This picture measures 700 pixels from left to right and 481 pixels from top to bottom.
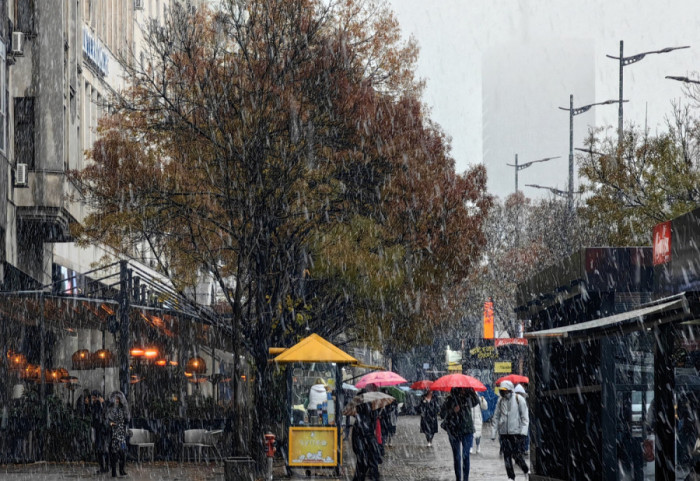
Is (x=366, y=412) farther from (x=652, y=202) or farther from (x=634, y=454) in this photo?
(x=652, y=202)

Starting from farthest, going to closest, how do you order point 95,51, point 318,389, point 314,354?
point 95,51 → point 318,389 → point 314,354

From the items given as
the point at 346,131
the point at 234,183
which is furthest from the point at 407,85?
the point at 234,183

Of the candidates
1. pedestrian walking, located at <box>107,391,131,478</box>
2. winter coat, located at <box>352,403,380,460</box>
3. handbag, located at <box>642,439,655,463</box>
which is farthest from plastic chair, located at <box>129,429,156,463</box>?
handbag, located at <box>642,439,655,463</box>

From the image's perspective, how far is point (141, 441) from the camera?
26969 millimetres

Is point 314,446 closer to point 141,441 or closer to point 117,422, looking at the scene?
point 117,422

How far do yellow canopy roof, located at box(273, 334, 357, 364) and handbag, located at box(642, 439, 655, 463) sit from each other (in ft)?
25.1

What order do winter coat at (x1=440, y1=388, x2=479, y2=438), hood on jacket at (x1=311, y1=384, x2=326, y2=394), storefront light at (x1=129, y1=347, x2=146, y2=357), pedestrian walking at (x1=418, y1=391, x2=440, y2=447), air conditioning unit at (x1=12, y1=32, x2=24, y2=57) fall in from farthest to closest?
storefront light at (x1=129, y1=347, x2=146, y2=357)
pedestrian walking at (x1=418, y1=391, x2=440, y2=447)
air conditioning unit at (x1=12, y1=32, x2=24, y2=57)
hood on jacket at (x1=311, y1=384, x2=326, y2=394)
winter coat at (x1=440, y1=388, x2=479, y2=438)

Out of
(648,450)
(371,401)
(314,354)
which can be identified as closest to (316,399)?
(314,354)

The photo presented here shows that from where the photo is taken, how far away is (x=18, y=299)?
1105 inches

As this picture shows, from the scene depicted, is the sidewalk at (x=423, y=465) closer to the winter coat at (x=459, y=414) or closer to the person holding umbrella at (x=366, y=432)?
the winter coat at (x=459, y=414)

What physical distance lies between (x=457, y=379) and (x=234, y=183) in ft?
19.3

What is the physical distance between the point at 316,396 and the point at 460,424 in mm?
5252

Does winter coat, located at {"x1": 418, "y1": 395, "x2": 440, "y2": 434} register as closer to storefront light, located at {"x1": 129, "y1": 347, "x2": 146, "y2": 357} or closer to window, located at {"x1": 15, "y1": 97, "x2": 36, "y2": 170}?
storefront light, located at {"x1": 129, "y1": 347, "x2": 146, "y2": 357}

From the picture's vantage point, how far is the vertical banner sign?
65.9 metres
